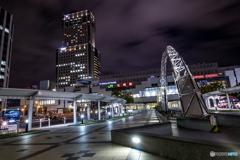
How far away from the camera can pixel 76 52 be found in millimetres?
166750

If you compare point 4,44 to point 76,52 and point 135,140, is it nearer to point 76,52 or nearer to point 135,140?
point 135,140

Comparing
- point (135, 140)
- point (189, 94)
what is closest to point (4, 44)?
point (189, 94)

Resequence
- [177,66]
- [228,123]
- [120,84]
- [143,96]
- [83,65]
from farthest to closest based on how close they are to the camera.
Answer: [83,65] → [120,84] → [143,96] → [177,66] → [228,123]

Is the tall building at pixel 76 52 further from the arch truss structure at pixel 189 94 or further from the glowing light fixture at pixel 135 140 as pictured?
the glowing light fixture at pixel 135 140

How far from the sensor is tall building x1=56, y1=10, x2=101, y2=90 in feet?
530

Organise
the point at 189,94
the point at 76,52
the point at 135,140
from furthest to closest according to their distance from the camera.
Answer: the point at 76,52 < the point at 189,94 < the point at 135,140

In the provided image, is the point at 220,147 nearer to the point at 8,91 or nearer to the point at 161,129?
the point at 161,129

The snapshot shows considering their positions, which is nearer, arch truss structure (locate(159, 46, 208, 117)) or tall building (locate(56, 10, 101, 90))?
arch truss structure (locate(159, 46, 208, 117))

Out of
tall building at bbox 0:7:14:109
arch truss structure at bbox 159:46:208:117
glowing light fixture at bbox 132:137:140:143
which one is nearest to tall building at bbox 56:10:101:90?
tall building at bbox 0:7:14:109

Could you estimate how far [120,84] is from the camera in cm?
10500

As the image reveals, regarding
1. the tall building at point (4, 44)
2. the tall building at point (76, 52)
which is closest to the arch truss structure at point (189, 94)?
the tall building at point (4, 44)

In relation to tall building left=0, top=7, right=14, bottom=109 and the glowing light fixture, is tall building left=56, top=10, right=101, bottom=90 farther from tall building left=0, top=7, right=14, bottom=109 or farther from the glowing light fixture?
the glowing light fixture

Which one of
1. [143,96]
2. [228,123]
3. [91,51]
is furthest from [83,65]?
[228,123]

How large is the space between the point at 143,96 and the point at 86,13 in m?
155
